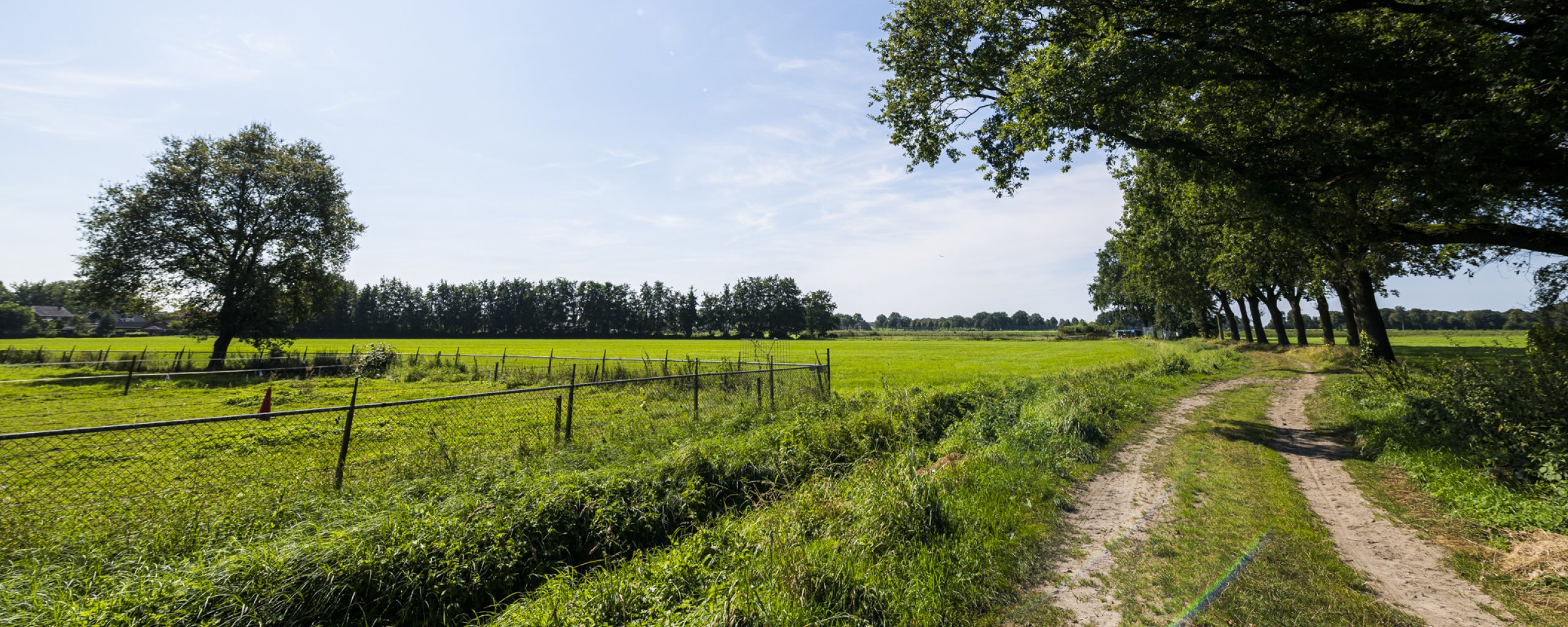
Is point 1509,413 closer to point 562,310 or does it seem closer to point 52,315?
point 562,310

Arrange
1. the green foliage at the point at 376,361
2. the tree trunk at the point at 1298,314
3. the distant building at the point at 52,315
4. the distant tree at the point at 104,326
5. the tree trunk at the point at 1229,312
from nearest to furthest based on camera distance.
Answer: the green foliage at the point at 376,361 → the tree trunk at the point at 1298,314 → the tree trunk at the point at 1229,312 → the distant tree at the point at 104,326 → the distant building at the point at 52,315

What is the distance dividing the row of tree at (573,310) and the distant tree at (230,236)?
81.7m

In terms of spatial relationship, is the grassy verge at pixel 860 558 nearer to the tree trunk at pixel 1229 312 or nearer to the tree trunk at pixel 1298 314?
the tree trunk at pixel 1298 314

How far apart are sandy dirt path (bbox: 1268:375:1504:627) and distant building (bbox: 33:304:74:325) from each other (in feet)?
555

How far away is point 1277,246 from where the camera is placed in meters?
18.0

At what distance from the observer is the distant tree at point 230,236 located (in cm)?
2847

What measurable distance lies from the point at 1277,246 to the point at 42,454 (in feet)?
107

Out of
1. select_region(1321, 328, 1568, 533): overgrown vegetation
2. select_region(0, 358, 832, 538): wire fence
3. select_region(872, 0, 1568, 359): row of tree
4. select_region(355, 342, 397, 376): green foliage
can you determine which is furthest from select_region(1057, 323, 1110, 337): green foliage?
select_region(355, 342, 397, 376): green foliage

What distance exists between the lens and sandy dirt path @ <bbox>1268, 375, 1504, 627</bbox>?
4.06 m

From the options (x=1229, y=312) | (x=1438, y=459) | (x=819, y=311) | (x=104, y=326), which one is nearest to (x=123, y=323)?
(x=104, y=326)

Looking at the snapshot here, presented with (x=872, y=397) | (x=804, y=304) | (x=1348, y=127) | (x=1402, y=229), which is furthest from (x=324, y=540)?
(x=804, y=304)

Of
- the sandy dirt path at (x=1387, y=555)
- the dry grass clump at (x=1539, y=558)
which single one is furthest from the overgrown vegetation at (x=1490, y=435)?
the sandy dirt path at (x=1387, y=555)

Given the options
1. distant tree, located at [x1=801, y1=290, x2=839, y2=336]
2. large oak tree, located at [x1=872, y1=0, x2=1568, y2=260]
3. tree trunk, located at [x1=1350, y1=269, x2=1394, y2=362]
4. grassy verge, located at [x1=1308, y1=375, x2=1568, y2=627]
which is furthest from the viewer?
distant tree, located at [x1=801, y1=290, x2=839, y2=336]

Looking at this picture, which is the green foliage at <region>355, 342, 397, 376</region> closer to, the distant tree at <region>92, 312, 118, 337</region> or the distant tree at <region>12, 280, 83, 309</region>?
the distant tree at <region>92, 312, 118, 337</region>
